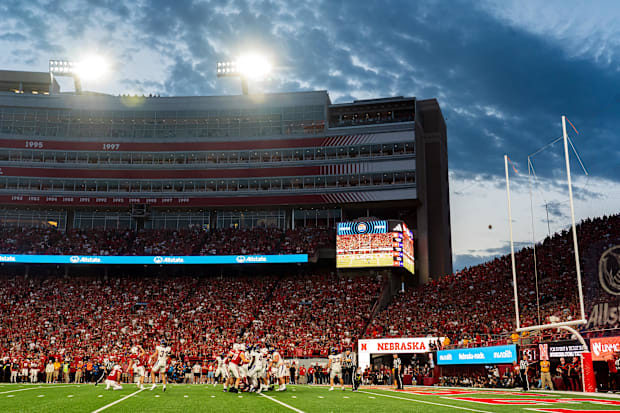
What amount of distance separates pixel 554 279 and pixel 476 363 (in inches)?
445

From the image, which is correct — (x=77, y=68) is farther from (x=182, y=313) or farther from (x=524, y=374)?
(x=524, y=374)

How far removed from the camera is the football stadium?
40.2m

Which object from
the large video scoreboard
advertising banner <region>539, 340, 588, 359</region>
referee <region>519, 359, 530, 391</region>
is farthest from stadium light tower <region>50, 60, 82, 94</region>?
advertising banner <region>539, 340, 588, 359</region>

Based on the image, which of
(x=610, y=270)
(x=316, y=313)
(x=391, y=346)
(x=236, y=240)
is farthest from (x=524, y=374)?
(x=236, y=240)

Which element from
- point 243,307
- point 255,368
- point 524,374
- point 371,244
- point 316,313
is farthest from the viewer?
point 371,244

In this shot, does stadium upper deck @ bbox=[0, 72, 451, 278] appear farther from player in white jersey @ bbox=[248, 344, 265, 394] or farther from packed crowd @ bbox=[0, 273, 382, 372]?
player in white jersey @ bbox=[248, 344, 265, 394]

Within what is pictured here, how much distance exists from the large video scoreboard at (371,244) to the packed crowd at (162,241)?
4511mm

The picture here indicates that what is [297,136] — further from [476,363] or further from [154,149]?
[476,363]

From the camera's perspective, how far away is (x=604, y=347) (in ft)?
71.4

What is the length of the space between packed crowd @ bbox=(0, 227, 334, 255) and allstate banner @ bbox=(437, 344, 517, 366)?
72.7ft

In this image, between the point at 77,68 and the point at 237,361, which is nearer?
the point at 237,361

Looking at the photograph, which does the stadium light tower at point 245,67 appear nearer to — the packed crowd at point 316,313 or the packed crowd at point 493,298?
the packed crowd at point 316,313

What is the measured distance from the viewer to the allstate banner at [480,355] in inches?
1091

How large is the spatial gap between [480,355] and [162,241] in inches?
1394
